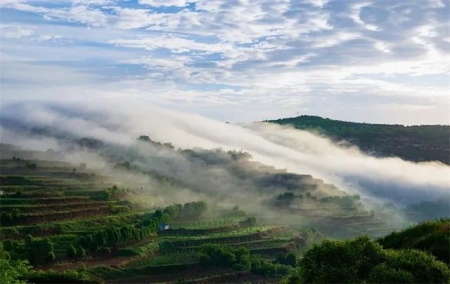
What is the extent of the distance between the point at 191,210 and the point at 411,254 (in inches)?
2783

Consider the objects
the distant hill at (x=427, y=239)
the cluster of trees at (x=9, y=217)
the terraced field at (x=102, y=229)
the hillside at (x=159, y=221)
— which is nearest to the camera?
the distant hill at (x=427, y=239)

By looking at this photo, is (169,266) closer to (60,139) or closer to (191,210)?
(191,210)

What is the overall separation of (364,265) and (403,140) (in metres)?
165

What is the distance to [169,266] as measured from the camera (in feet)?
196

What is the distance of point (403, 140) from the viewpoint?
6841 inches

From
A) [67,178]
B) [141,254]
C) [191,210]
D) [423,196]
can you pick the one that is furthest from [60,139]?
[423,196]

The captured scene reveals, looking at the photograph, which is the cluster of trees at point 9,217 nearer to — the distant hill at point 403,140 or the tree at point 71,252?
the tree at point 71,252

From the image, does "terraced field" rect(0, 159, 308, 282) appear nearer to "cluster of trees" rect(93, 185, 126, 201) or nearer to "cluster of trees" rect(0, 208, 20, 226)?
"cluster of trees" rect(0, 208, 20, 226)

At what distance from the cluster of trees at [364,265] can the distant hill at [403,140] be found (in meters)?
149

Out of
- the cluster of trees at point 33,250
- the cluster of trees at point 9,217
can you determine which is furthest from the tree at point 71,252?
the cluster of trees at point 9,217

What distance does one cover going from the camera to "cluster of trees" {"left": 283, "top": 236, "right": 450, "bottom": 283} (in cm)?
1636

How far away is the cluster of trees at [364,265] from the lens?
16.4m

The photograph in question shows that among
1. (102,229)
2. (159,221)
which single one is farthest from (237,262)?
(102,229)

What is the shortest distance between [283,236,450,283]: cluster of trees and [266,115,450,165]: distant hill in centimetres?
14904
